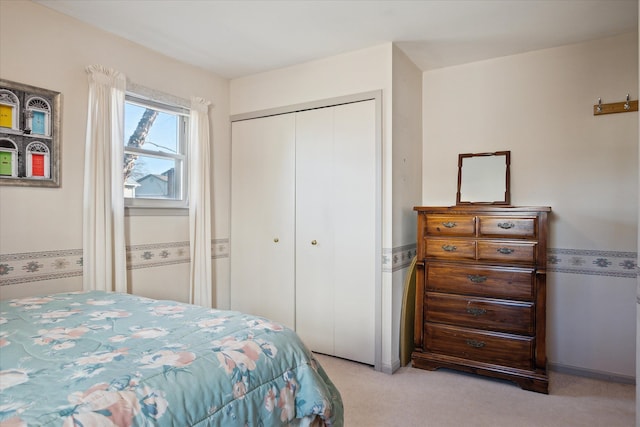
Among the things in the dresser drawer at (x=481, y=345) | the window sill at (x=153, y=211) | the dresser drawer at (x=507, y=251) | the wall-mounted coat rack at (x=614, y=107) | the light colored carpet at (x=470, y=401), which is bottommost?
the light colored carpet at (x=470, y=401)

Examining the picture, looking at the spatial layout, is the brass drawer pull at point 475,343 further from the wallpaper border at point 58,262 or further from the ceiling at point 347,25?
the wallpaper border at point 58,262

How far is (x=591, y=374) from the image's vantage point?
9.13 feet

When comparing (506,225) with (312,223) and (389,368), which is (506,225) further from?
(312,223)

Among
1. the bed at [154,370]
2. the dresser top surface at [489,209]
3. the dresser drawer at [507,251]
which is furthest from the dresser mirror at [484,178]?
the bed at [154,370]

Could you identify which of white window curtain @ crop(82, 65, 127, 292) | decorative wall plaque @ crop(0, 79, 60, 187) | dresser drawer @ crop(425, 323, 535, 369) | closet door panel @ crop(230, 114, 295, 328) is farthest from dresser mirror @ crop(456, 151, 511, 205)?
decorative wall plaque @ crop(0, 79, 60, 187)

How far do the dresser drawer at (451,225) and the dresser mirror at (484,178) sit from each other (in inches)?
17.9

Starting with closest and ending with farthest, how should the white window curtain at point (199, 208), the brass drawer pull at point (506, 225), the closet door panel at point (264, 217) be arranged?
the brass drawer pull at point (506, 225) < the white window curtain at point (199, 208) < the closet door panel at point (264, 217)

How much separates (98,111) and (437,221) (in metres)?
2.48

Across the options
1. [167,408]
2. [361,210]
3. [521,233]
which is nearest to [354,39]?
[361,210]

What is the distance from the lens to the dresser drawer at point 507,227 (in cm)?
256

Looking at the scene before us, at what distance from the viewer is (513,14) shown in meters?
2.40

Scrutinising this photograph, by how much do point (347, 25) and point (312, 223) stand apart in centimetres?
151

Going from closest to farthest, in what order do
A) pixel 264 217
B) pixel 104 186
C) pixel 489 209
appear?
pixel 104 186
pixel 489 209
pixel 264 217

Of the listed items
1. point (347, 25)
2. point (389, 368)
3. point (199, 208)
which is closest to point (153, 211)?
point (199, 208)
